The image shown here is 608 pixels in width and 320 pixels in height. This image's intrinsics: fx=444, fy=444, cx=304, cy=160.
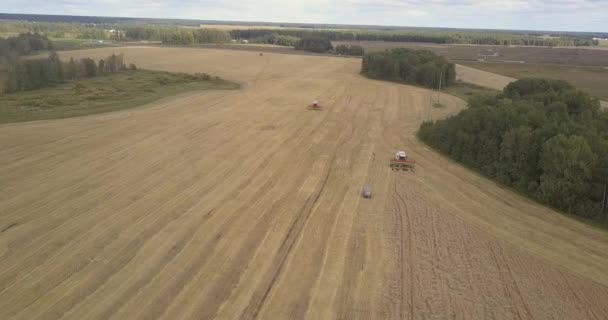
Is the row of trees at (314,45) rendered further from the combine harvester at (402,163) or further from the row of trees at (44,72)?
the combine harvester at (402,163)

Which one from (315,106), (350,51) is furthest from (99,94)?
(350,51)

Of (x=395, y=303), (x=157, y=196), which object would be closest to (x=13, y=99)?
(x=157, y=196)

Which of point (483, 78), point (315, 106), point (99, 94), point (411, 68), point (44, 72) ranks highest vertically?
point (411, 68)

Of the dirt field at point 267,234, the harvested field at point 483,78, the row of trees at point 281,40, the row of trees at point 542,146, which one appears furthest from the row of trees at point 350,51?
the dirt field at point 267,234

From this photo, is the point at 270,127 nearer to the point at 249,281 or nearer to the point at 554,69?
the point at 249,281

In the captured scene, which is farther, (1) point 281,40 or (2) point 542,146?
(1) point 281,40

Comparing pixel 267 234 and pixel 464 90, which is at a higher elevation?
pixel 464 90

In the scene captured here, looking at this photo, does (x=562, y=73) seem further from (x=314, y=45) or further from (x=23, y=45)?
(x=23, y=45)
